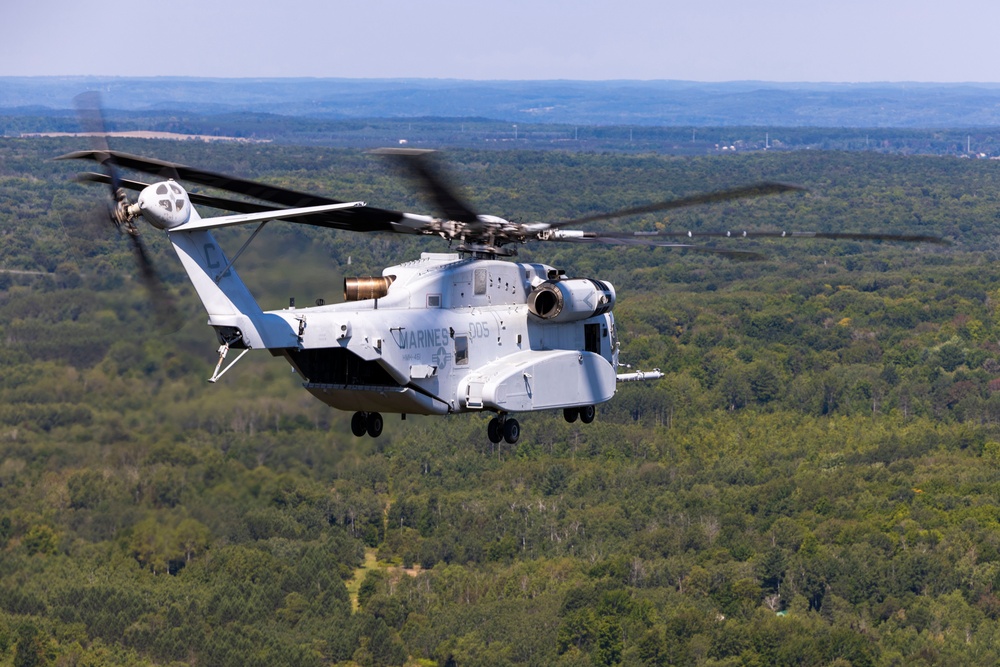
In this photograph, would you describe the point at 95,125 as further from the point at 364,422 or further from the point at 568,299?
the point at 568,299

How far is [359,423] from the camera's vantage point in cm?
3406

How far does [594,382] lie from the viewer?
118 ft

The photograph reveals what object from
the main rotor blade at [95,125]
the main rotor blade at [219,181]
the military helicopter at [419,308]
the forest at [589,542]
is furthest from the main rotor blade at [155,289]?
the forest at [589,542]

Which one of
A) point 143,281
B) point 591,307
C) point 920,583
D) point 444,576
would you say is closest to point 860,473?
point 920,583

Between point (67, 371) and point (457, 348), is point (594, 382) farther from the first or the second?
point (67, 371)

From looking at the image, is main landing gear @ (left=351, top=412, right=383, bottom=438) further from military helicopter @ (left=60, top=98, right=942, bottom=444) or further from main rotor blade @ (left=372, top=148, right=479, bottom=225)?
main rotor blade @ (left=372, top=148, right=479, bottom=225)

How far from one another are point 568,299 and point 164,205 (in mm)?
10343

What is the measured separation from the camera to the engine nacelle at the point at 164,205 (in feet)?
89.9

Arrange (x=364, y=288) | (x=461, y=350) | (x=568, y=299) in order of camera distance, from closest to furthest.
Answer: (x=364, y=288), (x=461, y=350), (x=568, y=299)

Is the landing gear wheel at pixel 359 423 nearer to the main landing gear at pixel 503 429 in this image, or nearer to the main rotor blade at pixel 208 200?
the main landing gear at pixel 503 429

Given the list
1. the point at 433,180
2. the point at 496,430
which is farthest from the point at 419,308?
the point at 433,180

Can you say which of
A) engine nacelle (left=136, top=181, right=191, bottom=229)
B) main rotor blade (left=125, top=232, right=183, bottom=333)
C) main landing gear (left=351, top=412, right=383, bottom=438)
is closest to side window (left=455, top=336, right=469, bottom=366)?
main landing gear (left=351, top=412, right=383, bottom=438)

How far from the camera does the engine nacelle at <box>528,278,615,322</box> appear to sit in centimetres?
3538

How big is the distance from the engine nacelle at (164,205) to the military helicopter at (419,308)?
2 centimetres
